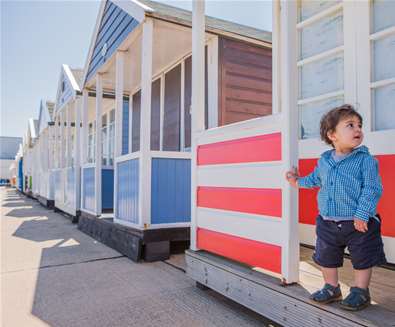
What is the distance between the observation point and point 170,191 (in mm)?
3951

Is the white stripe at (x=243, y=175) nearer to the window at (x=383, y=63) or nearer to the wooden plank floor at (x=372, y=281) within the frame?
the wooden plank floor at (x=372, y=281)

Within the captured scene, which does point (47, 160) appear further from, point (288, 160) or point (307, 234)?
point (288, 160)

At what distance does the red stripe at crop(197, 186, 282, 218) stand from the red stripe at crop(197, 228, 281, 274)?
194 millimetres

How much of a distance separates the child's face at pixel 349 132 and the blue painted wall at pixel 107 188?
536 centimetres

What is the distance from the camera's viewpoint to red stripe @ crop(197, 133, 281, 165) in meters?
1.96

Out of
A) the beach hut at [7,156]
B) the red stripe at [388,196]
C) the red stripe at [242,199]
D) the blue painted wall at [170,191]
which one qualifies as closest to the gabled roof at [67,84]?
the blue painted wall at [170,191]

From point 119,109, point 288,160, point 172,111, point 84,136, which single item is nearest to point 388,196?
point 288,160

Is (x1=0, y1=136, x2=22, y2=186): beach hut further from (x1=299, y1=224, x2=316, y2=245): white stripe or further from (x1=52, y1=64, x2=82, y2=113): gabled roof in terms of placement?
(x1=299, y1=224, x2=316, y2=245): white stripe

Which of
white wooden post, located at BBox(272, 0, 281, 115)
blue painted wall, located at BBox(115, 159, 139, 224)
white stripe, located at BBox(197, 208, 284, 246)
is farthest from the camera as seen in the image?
blue painted wall, located at BBox(115, 159, 139, 224)

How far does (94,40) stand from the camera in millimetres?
6227

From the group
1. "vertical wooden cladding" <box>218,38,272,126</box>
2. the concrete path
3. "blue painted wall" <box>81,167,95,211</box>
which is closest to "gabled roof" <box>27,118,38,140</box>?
"blue painted wall" <box>81,167,95,211</box>

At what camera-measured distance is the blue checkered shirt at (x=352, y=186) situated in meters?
1.45

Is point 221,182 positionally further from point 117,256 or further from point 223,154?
point 117,256

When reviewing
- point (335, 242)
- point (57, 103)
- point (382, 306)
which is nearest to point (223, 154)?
point (335, 242)
